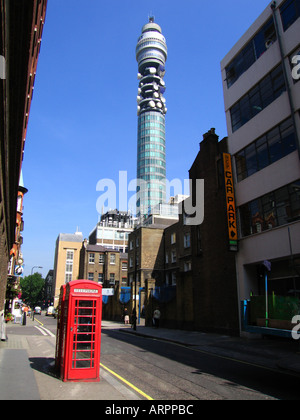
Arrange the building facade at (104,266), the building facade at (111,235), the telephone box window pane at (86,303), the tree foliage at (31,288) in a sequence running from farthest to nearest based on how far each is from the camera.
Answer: the tree foliage at (31,288) → the building facade at (111,235) → the building facade at (104,266) → the telephone box window pane at (86,303)

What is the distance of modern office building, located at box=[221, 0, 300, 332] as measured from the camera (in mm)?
18453

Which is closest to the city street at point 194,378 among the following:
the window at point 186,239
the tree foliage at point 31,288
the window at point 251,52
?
the window at point 251,52

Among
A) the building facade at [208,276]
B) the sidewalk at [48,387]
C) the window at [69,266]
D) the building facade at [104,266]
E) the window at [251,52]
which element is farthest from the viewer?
the window at [69,266]

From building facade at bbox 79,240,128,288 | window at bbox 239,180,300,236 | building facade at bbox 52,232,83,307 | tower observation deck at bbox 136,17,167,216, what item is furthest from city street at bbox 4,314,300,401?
tower observation deck at bbox 136,17,167,216

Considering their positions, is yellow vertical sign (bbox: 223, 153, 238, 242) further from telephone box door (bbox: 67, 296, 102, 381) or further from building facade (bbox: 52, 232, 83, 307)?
building facade (bbox: 52, 232, 83, 307)

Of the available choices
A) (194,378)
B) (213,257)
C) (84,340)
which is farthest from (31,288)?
(194,378)

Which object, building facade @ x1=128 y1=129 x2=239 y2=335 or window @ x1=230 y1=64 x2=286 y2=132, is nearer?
window @ x1=230 y1=64 x2=286 y2=132

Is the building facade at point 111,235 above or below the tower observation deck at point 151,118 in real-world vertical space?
below

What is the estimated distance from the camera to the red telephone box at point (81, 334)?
8430mm

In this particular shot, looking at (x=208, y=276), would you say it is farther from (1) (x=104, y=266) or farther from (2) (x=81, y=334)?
(1) (x=104, y=266)

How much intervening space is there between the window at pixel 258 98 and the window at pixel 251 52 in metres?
2.23

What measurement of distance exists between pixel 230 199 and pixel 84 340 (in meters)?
16.5

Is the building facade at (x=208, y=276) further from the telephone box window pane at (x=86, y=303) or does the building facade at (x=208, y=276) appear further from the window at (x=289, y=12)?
the telephone box window pane at (x=86, y=303)
